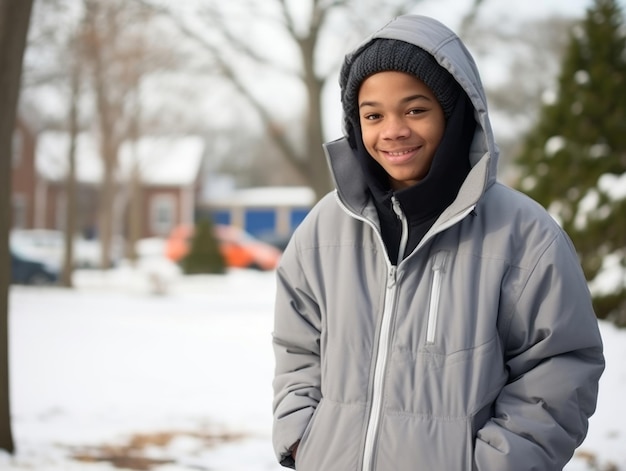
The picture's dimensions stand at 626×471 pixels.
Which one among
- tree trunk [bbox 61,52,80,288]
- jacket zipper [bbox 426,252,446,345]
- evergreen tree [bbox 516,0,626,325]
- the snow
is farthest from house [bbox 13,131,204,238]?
jacket zipper [bbox 426,252,446,345]

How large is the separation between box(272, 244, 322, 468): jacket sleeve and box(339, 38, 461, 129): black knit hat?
57 cm

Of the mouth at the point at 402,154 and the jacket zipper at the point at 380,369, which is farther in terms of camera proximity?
Result: the mouth at the point at 402,154

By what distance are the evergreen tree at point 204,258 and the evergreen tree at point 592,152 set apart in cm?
1577

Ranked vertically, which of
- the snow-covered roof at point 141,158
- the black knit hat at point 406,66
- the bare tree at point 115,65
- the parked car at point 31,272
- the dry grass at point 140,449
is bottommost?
the parked car at point 31,272

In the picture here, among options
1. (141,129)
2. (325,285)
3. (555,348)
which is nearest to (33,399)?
(325,285)

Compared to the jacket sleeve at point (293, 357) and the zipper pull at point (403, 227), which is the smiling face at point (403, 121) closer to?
the zipper pull at point (403, 227)

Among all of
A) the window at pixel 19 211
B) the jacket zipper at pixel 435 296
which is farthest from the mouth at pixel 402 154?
the window at pixel 19 211

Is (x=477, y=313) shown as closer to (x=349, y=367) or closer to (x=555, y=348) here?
(x=555, y=348)

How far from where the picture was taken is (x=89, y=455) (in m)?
5.19

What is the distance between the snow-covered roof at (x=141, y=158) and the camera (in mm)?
31734

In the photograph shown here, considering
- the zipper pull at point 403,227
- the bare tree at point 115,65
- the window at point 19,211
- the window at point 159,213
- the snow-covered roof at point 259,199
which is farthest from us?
the snow-covered roof at point 259,199

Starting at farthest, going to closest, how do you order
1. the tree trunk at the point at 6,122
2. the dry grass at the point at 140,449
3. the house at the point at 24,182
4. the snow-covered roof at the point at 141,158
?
the house at the point at 24,182, the snow-covered roof at the point at 141,158, the dry grass at the point at 140,449, the tree trunk at the point at 6,122

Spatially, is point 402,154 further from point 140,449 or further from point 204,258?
point 204,258

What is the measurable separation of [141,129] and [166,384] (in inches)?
1012
